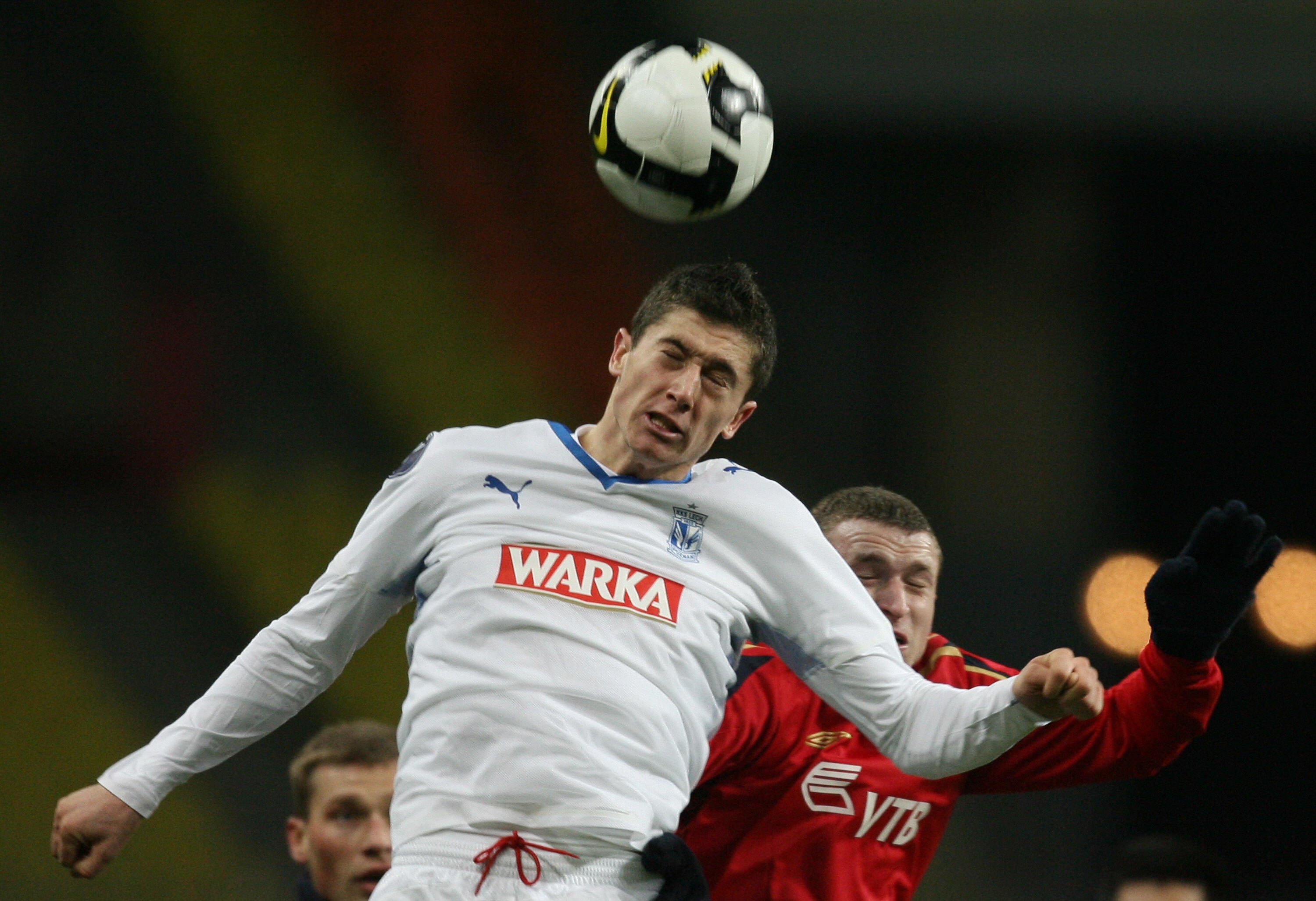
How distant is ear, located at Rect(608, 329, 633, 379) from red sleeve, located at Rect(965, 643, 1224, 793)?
1.13m

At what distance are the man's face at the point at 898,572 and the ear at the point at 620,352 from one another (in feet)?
2.33

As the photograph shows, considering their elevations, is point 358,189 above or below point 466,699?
above

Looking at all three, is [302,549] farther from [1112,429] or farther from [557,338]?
[1112,429]

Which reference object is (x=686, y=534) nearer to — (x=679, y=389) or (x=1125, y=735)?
(x=679, y=389)

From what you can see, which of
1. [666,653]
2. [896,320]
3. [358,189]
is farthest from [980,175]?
[666,653]

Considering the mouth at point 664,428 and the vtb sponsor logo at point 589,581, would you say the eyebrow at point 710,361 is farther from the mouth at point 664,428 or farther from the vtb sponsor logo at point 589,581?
the vtb sponsor logo at point 589,581

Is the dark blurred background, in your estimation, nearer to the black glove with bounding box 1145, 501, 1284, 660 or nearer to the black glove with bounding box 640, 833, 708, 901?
the black glove with bounding box 1145, 501, 1284, 660

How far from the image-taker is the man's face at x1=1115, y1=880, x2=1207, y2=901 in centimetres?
442

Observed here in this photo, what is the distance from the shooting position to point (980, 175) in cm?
920

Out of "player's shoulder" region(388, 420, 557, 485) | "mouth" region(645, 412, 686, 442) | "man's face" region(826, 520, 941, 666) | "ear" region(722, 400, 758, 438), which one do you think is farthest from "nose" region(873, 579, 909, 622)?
"player's shoulder" region(388, 420, 557, 485)

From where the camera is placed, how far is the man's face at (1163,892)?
14.5 ft

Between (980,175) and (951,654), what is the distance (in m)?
6.54

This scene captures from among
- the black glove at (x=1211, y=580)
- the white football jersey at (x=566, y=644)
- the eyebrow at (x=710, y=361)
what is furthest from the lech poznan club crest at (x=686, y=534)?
the black glove at (x=1211, y=580)

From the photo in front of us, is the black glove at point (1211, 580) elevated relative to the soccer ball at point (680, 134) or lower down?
lower down
